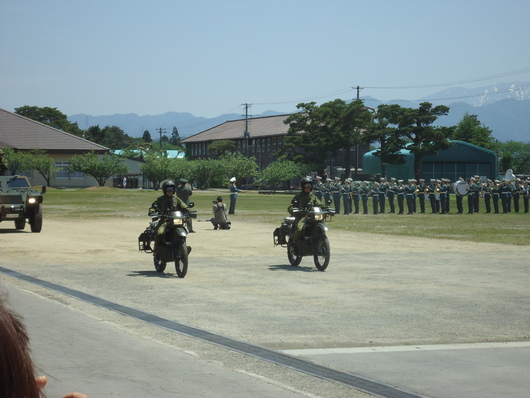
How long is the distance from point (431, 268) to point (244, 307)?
21.4ft

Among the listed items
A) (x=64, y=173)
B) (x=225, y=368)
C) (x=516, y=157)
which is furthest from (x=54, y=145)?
(x=516, y=157)

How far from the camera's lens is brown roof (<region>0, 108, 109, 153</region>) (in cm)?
10612

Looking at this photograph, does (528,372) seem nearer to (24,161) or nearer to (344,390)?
(344,390)

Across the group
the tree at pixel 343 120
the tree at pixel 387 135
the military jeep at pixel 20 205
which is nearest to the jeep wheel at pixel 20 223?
the military jeep at pixel 20 205

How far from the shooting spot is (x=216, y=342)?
30.4 ft

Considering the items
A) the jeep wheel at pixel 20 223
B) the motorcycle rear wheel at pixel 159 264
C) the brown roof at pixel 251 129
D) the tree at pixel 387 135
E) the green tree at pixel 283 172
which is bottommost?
the motorcycle rear wheel at pixel 159 264

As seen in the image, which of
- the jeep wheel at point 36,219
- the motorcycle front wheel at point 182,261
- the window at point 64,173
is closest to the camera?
the motorcycle front wheel at point 182,261

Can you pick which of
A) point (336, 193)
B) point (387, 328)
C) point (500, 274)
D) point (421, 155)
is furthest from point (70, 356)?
point (421, 155)

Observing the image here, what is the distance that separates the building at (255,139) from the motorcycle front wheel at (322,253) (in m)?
95.2

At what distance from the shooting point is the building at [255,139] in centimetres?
12821

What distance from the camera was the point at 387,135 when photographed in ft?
293

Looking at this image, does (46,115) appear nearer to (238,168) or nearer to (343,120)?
(238,168)

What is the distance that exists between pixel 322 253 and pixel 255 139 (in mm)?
119295

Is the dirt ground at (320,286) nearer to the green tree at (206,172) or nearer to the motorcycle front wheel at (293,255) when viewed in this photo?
the motorcycle front wheel at (293,255)
